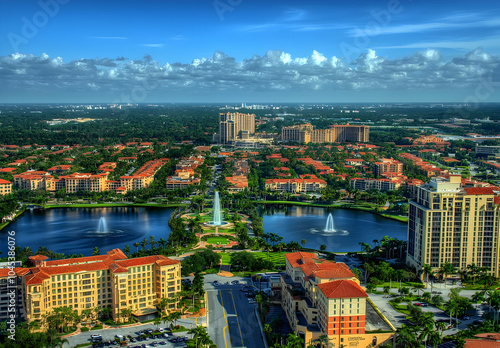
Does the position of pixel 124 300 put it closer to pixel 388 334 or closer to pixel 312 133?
pixel 388 334

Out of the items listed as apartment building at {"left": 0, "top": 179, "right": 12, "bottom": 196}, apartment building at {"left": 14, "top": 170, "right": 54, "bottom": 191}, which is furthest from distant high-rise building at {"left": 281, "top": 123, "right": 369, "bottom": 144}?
apartment building at {"left": 0, "top": 179, "right": 12, "bottom": 196}

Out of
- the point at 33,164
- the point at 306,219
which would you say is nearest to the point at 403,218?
the point at 306,219

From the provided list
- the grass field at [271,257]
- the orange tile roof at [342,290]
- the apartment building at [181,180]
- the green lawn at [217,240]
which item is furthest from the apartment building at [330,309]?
the apartment building at [181,180]

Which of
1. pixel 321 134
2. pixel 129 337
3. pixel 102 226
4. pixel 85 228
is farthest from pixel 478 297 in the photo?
pixel 321 134

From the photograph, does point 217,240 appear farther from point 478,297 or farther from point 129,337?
point 478,297

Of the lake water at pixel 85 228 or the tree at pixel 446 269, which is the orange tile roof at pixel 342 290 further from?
the lake water at pixel 85 228

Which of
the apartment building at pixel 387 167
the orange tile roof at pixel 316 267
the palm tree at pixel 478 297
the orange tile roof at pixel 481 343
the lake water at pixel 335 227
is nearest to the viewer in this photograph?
the orange tile roof at pixel 481 343
